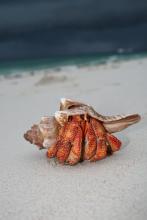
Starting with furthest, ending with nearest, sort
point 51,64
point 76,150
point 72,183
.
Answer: point 51,64 < point 76,150 < point 72,183

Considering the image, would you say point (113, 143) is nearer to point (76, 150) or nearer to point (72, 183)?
point (76, 150)

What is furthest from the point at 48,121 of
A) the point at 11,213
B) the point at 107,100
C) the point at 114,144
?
the point at 107,100

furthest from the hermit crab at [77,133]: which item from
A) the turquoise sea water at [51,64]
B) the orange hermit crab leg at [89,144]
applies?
the turquoise sea water at [51,64]

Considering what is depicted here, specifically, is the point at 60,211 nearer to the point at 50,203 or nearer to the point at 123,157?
the point at 50,203

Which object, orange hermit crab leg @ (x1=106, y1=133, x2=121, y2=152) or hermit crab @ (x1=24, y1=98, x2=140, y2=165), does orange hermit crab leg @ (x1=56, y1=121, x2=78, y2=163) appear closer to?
hermit crab @ (x1=24, y1=98, x2=140, y2=165)

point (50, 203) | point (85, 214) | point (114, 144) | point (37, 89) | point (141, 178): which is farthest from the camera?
point (37, 89)

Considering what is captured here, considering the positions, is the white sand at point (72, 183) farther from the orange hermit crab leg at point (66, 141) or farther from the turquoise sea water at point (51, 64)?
the turquoise sea water at point (51, 64)

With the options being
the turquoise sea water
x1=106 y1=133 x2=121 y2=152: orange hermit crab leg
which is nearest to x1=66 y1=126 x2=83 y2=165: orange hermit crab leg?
x1=106 y1=133 x2=121 y2=152: orange hermit crab leg

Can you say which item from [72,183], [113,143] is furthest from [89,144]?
[72,183]

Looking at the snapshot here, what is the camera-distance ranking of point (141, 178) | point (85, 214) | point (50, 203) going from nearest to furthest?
1. point (85, 214)
2. point (50, 203)
3. point (141, 178)
